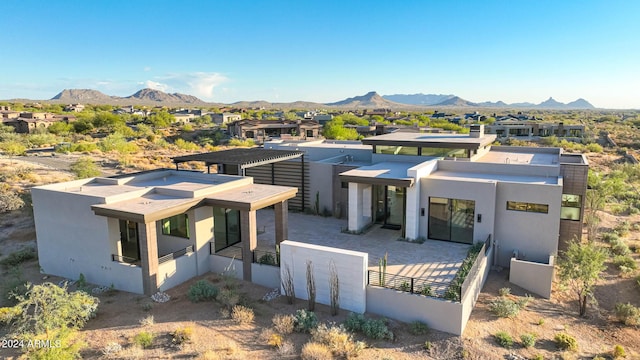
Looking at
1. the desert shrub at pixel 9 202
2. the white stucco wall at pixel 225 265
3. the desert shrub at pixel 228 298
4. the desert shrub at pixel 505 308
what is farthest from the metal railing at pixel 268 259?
the desert shrub at pixel 9 202

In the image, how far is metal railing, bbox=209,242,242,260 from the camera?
16.6m

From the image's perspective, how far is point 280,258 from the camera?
14.5 meters

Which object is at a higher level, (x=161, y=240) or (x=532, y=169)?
(x=532, y=169)

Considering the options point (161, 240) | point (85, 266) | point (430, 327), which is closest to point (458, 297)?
point (430, 327)

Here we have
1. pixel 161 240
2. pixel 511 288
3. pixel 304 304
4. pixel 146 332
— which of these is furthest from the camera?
pixel 161 240

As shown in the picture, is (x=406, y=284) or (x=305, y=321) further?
(x=406, y=284)

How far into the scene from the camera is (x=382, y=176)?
1866 centimetres

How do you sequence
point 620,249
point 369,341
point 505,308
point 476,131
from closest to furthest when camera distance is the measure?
point 369,341, point 505,308, point 620,249, point 476,131

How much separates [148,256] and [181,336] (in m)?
3.50

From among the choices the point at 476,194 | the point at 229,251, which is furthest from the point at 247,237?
the point at 476,194

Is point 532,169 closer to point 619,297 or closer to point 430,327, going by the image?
point 619,297

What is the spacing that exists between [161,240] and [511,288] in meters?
13.1

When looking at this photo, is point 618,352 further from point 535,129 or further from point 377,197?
point 535,129

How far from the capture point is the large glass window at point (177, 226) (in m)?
16.1
